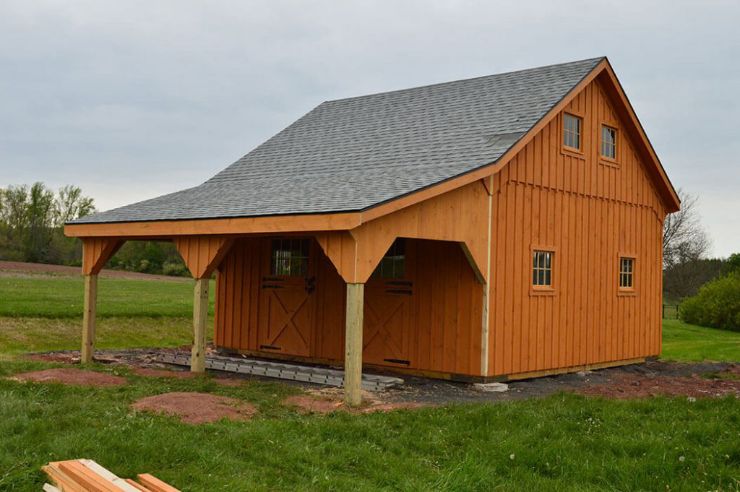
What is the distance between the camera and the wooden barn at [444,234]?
12289mm

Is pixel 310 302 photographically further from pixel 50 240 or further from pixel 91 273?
pixel 50 240

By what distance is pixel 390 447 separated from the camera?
329 inches

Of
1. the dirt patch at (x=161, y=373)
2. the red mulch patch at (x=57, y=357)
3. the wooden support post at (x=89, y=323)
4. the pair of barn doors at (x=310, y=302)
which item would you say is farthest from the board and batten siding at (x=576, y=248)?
the red mulch patch at (x=57, y=357)

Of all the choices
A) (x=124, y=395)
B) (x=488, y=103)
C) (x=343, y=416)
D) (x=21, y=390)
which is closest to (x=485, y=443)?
(x=343, y=416)

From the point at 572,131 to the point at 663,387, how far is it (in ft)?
16.6

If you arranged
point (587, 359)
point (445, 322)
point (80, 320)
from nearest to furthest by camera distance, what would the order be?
point (445, 322)
point (587, 359)
point (80, 320)

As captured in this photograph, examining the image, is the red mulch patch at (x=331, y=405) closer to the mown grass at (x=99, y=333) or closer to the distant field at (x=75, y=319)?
the mown grass at (x=99, y=333)

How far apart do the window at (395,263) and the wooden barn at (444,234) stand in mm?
34

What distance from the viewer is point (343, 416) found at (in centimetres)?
955

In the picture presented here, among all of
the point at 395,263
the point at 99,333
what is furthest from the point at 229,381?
the point at 99,333

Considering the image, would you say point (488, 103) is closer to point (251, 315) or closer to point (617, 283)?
point (617, 283)

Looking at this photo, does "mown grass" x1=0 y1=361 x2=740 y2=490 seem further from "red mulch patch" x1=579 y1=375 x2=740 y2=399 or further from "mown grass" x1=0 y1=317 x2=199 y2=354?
"mown grass" x1=0 y1=317 x2=199 y2=354

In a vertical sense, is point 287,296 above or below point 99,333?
above

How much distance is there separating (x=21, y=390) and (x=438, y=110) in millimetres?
9969
